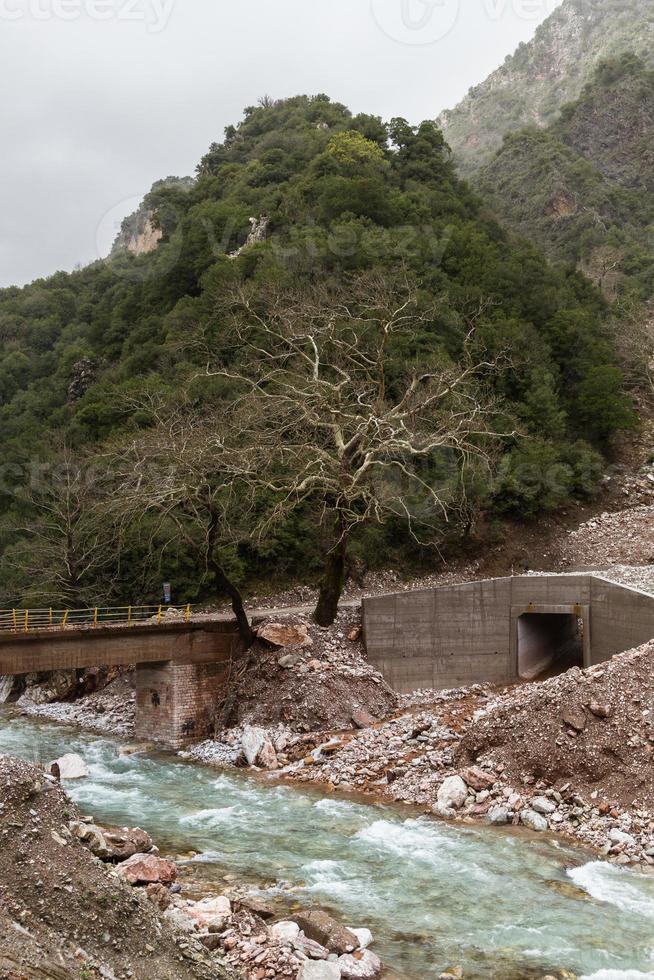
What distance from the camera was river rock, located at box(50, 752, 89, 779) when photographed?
66.6 feet

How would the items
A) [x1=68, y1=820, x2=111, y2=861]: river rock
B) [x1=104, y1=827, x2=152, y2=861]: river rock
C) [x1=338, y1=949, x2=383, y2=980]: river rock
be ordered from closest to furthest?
1. [x1=338, y1=949, x2=383, y2=980]: river rock
2. [x1=68, y1=820, x2=111, y2=861]: river rock
3. [x1=104, y1=827, x2=152, y2=861]: river rock

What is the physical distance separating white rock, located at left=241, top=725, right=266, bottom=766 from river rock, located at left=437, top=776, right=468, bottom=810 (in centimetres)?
544

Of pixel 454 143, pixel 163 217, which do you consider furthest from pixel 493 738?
pixel 454 143

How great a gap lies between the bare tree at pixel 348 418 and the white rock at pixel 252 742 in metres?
4.51

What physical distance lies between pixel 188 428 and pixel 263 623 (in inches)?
259

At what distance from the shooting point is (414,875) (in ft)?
45.4

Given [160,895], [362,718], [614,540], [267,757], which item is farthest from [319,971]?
[614,540]

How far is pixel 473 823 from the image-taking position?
1616 centimetres

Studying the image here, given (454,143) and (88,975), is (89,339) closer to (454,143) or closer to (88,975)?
(88,975)

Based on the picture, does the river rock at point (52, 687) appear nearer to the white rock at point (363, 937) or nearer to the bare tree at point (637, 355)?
the white rock at point (363, 937)

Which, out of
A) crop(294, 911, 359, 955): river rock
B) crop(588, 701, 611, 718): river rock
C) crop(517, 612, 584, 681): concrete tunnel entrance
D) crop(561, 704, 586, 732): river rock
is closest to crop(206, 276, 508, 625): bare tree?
crop(517, 612, 584, 681): concrete tunnel entrance

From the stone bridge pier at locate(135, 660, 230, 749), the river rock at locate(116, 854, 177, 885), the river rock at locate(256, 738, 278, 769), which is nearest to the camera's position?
the river rock at locate(116, 854, 177, 885)

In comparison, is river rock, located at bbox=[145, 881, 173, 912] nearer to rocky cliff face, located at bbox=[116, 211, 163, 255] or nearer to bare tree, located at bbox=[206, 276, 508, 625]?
bare tree, located at bbox=[206, 276, 508, 625]

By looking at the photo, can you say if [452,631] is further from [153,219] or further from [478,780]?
[153,219]
